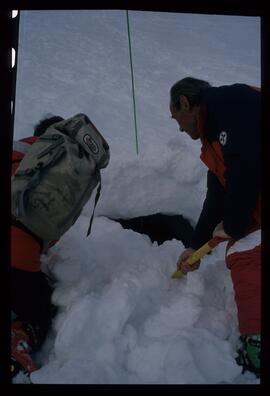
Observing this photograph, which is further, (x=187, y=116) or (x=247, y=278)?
(x=187, y=116)

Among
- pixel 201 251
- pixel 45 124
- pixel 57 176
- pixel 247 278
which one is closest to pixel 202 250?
pixel 201 251

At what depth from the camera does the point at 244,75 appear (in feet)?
9.57

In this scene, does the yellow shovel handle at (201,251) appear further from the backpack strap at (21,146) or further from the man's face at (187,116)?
the backpack strap at (21,146)

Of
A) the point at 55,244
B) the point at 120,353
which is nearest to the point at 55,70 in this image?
the point at 55,244

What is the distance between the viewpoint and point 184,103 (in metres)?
1.59

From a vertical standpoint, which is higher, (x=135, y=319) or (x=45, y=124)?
(x=45, y=124)

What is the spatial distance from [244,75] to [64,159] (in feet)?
6.18

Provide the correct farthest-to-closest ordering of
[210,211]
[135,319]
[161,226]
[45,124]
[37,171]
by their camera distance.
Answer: [161,226]
[210,211]
[45,124]
[135,319]
[37,171]

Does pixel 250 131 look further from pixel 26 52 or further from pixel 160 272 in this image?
pixel 26 52

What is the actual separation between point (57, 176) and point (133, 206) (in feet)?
2.75

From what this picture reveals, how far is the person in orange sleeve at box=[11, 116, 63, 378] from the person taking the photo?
146 centimetres

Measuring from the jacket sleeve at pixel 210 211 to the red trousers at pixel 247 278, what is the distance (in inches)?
7.2

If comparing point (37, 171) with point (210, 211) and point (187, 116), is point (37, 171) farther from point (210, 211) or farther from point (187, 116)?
point (210, 211)
